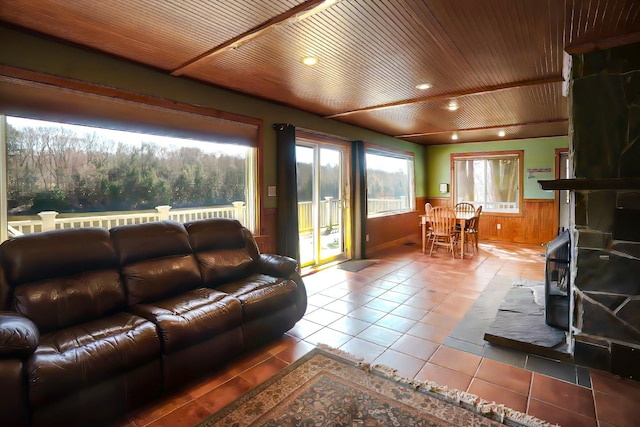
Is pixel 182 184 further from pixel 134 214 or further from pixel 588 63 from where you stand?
pixel 588 63

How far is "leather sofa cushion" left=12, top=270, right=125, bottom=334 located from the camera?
6.64ft

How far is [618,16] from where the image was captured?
211cm

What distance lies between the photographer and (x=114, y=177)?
3.50 m

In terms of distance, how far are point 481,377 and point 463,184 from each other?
22.2ft

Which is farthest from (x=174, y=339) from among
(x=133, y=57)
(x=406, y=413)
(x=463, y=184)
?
(x=463, y=184)

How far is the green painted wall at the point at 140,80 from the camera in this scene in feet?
7.87

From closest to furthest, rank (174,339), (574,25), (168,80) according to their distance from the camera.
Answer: (174,339) → (574,25) → (168,80)

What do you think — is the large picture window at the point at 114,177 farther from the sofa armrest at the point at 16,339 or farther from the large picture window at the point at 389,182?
the large picture window at the point at 389,182

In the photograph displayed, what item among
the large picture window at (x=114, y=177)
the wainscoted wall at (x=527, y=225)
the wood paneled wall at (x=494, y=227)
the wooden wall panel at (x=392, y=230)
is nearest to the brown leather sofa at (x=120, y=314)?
the large picture window at (x=114, y=177)

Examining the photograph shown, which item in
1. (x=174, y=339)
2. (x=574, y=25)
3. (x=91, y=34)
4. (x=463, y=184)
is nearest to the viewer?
(x=174, y=339)

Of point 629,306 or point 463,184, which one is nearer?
point 629,306

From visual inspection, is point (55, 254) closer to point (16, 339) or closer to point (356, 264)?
point (16, 339)

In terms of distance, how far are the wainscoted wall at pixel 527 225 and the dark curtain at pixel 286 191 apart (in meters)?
5.50

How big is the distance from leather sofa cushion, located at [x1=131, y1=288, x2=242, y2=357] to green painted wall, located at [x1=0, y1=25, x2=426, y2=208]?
187 centimetres
